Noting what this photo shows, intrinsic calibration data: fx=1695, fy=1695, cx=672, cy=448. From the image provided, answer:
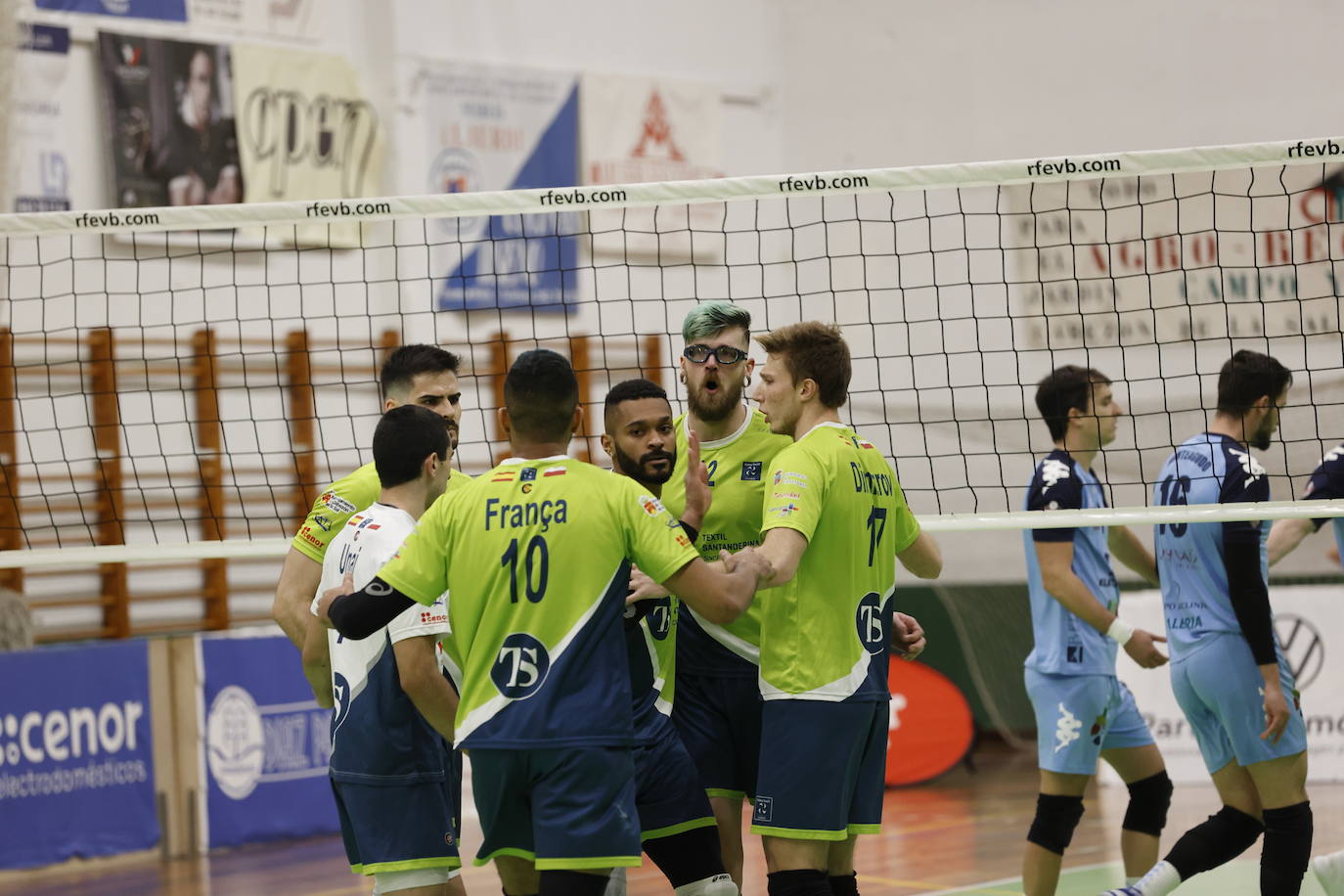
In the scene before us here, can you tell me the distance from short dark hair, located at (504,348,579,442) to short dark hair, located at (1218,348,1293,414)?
2.65 meters

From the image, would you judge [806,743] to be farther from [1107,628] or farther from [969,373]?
[969,373]

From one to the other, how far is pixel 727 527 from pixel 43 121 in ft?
27.4

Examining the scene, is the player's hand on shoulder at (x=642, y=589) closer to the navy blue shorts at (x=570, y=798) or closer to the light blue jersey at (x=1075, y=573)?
the navy blue shorts at (x=570, y=798)

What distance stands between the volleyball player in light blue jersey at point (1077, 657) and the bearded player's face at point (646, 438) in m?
1.92

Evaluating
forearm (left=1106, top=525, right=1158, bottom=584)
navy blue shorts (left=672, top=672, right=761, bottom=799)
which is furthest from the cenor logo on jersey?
navy blue shorts (left=672, top=672, right=761, bottom=799)

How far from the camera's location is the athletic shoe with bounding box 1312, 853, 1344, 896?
6.00 m

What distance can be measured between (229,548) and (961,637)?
7828mm

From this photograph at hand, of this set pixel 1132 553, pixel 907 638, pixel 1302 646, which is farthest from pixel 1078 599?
pixel 1302 646

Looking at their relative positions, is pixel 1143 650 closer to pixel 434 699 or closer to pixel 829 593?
pixel 829 593

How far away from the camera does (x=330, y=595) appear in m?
4.48

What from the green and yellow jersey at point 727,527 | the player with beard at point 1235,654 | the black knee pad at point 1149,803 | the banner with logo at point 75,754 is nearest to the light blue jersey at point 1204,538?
the player with beard at point 1235,654

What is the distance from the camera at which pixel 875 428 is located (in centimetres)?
1343

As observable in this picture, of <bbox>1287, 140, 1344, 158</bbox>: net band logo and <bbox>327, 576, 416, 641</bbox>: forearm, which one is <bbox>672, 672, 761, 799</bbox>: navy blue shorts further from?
<bbox>1287, 140, 1344, 158</bbox>: net band logo

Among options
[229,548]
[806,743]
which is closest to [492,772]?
[806,743]
